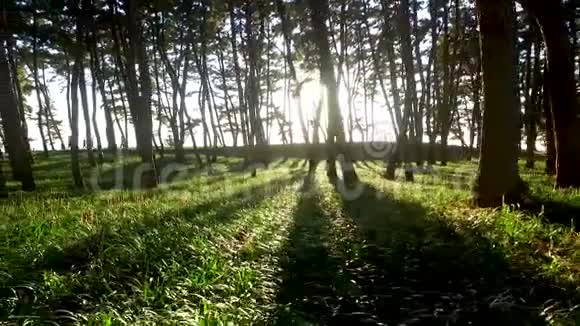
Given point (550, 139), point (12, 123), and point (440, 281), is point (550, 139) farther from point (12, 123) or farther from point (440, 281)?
point (12, 123)

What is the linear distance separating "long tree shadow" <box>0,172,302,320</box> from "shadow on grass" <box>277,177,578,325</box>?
164 cm

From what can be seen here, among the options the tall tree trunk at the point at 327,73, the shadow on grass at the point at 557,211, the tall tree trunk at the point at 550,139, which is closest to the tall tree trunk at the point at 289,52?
the tall tree trunk at the point at 327,73

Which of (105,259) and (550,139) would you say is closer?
(105,259)

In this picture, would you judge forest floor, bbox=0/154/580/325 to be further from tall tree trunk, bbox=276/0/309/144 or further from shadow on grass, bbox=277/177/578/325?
tall tree trunk, bbox=276/0/309/144

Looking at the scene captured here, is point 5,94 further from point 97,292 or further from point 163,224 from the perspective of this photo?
point 97,292

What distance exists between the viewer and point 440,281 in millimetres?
6285

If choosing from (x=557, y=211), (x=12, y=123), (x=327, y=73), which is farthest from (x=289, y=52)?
(x=557, y=211)

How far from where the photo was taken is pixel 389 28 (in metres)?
30.8

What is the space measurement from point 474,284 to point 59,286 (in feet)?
15.6

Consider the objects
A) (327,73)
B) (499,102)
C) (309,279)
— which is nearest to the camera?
(309,279)

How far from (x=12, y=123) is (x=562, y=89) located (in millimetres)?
16747

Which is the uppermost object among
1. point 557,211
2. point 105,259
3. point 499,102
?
point 499,102

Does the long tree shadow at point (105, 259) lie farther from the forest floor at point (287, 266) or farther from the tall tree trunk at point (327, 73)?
the tall tree trunk at point (327, 73)

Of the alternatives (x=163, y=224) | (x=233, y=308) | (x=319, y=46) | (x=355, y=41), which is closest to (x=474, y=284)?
(x=233, y=308)
